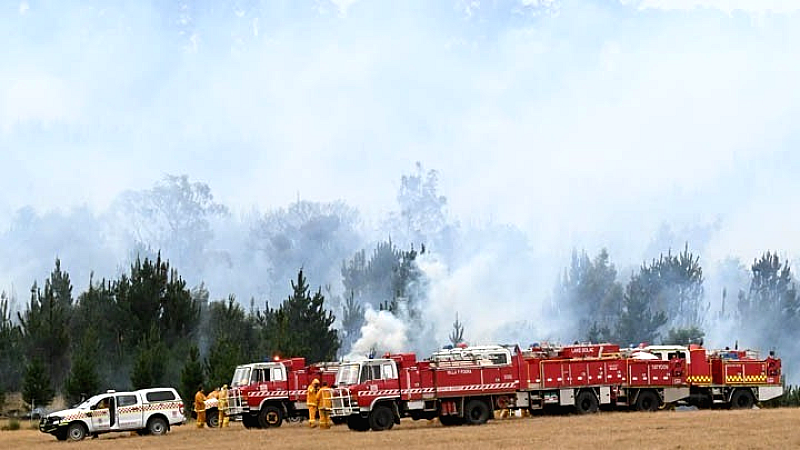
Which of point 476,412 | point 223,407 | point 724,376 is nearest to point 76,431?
point 223,407

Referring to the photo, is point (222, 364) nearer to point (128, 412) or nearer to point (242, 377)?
point (242, 377)

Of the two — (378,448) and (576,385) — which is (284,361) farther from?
(378,448)

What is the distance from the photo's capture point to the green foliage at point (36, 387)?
65062 millimetres

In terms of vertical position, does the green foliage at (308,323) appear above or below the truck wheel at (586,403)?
above

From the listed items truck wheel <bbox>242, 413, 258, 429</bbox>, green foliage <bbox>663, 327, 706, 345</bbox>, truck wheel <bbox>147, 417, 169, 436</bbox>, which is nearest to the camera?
truck wheel <bbox>147, 417, 169, 436</bbox>

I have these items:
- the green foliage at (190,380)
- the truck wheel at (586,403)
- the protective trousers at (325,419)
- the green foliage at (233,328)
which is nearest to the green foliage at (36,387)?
the green foliage at (190,380)

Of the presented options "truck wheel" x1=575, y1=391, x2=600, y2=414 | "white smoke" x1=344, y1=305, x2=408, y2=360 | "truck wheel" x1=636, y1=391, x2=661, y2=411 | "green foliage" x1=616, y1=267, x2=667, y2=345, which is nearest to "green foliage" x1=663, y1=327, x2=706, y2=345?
"green foliage" x1=616, y1=267, x2=667, y2=345

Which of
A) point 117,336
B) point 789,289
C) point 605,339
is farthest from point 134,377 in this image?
point 789,289

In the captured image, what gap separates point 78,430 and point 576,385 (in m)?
18.2

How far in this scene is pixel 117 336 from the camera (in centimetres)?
8156

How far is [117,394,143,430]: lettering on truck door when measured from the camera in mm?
44125

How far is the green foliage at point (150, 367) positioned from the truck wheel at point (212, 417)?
15393 mm

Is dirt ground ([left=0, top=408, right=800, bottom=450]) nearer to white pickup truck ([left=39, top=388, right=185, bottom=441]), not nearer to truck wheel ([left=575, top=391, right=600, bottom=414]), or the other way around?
white pickup truck ([left=39, top=388, right=185, bottom=441])

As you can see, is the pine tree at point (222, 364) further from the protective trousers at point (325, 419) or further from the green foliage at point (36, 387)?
the protective trousers at point (325, 419)
